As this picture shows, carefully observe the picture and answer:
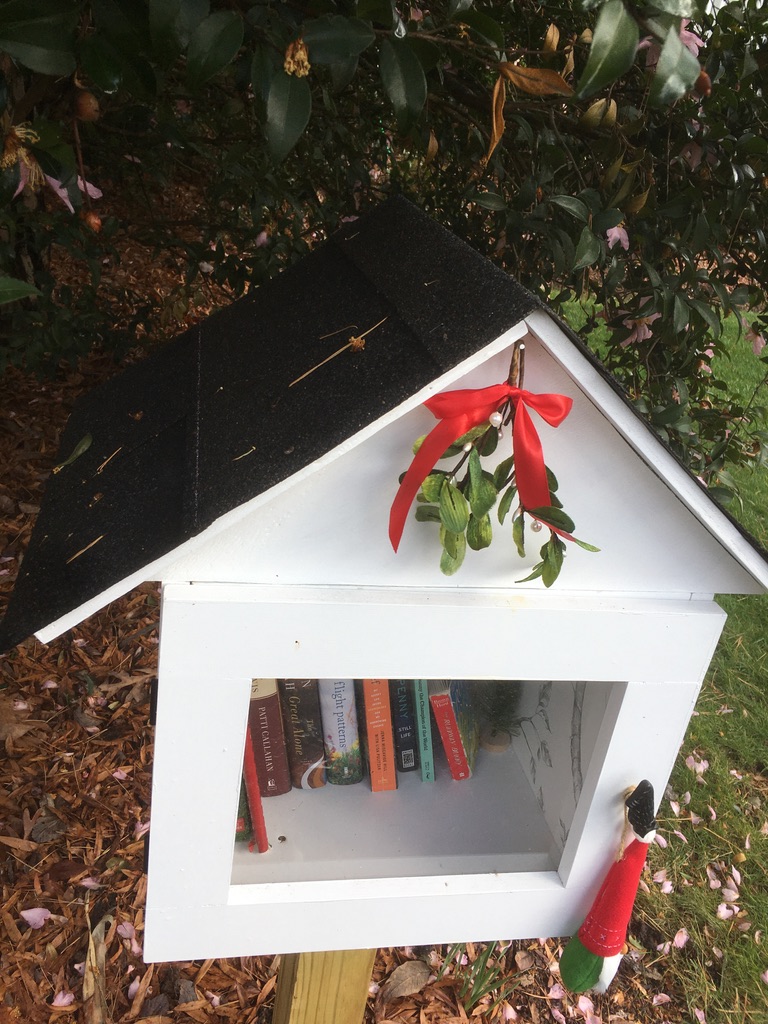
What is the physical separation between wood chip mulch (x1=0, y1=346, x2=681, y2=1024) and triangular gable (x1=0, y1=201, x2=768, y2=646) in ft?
3.37

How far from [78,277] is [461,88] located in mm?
2501

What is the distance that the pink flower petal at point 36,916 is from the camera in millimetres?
1538

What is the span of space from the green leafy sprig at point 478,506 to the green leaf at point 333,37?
13.6 inches

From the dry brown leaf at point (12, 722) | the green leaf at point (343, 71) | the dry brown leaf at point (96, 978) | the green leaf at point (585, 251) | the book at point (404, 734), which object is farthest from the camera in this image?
the dry brown leaf at point (12, 722)

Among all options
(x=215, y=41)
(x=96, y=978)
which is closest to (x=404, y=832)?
(x=96, y=978)

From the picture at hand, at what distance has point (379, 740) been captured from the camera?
3.74 feet

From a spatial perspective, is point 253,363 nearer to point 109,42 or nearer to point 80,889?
point 109,42

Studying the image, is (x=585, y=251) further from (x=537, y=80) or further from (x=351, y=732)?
(x=351, y=732)

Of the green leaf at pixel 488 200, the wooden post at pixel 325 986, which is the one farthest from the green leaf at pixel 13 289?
the wooden post at pixel 325 986

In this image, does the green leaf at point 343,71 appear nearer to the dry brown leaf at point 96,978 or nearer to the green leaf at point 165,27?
the green leaf at point 165,27

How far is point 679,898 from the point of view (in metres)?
1.78

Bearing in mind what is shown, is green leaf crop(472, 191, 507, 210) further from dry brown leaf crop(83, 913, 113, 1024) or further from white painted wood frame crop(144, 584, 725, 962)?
dry brown leaf crop(83, 913, 113, 1024)

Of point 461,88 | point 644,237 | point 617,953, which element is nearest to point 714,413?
point 644,237

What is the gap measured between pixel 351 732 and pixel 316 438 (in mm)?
648
